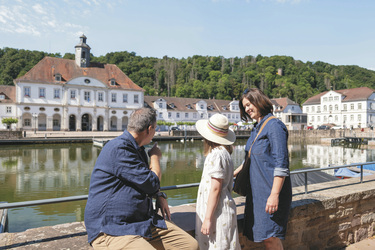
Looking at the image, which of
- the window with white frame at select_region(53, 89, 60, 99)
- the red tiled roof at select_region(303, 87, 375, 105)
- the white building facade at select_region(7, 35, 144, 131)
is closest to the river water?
Answer: the white building facade at select_region(7, 35, 144, 131)

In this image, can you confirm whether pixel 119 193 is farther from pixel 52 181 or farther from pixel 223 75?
pixel 223 75

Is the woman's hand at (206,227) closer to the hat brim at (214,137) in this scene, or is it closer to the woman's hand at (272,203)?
the woman's hand at (272,203)

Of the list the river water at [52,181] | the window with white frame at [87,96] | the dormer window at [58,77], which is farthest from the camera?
the window with white frame at [87,96]

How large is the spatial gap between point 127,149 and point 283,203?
4.61ft

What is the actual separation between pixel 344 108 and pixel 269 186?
243ft

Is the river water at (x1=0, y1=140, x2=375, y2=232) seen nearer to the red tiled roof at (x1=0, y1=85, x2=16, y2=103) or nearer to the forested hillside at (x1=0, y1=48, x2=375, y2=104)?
the red tiled roof at (x1=0, y1=85, x2=16, y2=103)

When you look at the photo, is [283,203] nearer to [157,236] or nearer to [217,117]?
[217,117]

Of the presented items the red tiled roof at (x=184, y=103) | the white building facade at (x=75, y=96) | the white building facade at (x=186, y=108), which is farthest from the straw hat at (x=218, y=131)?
the red tiled roof at (x=184, y=103)

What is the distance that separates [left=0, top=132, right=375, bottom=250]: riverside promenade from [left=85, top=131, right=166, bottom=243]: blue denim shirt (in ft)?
1.98

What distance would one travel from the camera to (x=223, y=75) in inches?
4584

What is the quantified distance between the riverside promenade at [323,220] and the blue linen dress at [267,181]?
1.32 ft

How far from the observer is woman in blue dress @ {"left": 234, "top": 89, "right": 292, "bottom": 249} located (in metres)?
2.37

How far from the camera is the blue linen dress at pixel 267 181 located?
2.42 metres

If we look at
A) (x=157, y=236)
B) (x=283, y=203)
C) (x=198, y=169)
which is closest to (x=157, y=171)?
(x=157, y=236)
